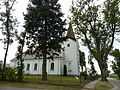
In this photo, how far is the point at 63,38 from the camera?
3609cm

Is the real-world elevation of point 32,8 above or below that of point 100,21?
above

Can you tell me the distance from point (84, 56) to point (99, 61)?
96.1 feet

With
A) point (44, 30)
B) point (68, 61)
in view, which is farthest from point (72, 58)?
A: point (44, 30)

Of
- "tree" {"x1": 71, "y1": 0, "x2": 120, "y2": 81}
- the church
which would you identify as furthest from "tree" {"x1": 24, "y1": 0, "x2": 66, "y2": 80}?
the church

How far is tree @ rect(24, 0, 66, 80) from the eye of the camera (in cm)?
3506

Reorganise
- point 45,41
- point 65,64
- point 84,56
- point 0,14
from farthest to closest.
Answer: point 84,56, point 65,64, point 45,41, point 0,14

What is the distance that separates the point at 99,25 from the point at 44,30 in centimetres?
875

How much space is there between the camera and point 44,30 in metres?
35.6

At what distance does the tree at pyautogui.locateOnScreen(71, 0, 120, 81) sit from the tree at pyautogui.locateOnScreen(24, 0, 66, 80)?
318cm

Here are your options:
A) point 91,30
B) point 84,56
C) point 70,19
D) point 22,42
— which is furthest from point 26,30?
point 84,56

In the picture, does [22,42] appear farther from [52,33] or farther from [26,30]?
[52,33]

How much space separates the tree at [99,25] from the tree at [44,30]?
125 inches

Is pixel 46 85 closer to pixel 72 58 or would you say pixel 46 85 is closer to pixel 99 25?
pixel 99 25

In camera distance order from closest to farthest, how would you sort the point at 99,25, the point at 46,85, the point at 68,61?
the point at 46,85, the point at 99,25, the point at 68,61
